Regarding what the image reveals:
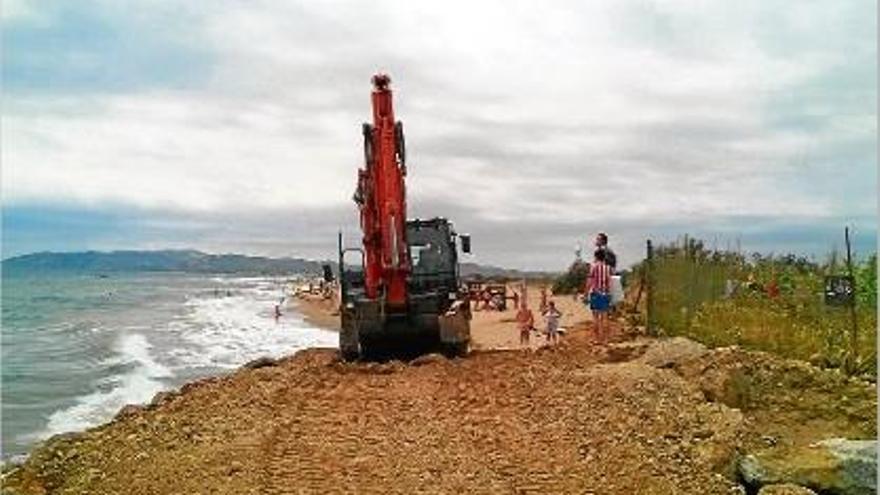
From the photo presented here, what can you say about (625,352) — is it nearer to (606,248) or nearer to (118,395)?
(606,248)

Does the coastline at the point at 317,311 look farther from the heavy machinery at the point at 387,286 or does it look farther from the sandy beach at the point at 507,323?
the heavy machinery at the point at 387,286

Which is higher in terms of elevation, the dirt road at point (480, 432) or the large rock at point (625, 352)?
the large rock at point (625, 352)

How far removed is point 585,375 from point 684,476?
452cm

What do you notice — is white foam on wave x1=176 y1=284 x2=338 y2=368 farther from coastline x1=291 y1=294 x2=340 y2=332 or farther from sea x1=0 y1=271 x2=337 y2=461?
coastline x1=291 y1=294 x2=340 y2=332

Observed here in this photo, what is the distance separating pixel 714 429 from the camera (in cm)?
1002

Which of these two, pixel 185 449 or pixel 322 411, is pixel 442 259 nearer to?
pixel 322 411

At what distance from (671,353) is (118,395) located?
15986 mm

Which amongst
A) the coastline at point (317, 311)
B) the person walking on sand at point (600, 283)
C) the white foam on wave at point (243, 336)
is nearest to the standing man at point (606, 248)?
the person walking on sand at point (600, 283)

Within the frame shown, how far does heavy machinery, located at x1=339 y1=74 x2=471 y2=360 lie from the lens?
1723 centimetres

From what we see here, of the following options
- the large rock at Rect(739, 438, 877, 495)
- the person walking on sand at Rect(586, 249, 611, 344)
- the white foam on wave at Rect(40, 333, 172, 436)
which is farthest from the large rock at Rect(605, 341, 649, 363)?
the white foam on wave at Rect(40, 333, 172, 436)

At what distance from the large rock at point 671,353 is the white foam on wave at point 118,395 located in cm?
1100

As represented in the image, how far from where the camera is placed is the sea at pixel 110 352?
Result: 23.6 meters

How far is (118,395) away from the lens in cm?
2614

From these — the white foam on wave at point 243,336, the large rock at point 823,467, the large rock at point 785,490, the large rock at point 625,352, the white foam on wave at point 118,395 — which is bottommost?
the white foam on wave at point 118,395
